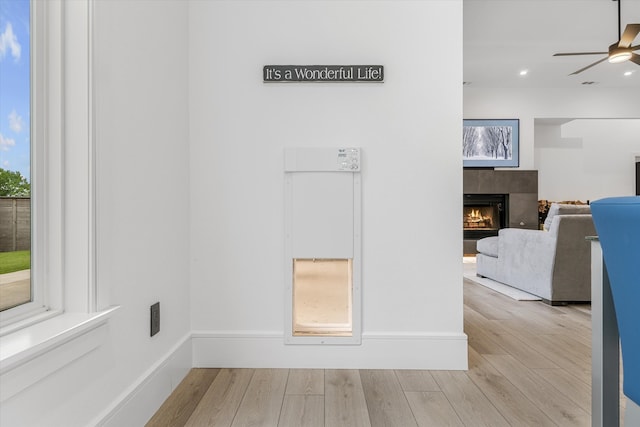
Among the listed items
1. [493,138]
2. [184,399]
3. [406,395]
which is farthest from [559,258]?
[493,138]

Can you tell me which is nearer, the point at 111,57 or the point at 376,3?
the point at 111,57

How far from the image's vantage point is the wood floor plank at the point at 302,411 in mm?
1433

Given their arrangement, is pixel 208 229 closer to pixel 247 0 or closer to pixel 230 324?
pixel 230 324

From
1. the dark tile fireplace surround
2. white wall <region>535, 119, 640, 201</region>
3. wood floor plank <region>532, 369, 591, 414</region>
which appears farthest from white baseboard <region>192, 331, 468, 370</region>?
white wall <region>535, 119, 640, 201</region>

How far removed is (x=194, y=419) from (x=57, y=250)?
848 millimetres

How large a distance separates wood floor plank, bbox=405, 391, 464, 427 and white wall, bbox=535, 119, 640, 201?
24.4 ft

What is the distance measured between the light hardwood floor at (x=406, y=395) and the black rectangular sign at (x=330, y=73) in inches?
61.4

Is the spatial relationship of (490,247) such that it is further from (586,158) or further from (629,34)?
(586,158)

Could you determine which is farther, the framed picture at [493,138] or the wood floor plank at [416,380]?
the framed picture at [493,138]

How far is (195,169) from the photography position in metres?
1.97

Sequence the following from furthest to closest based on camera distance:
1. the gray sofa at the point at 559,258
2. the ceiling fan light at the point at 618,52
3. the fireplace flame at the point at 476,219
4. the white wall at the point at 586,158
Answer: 1. the white wall at the point at 586,158
2. the fireplace flame at the point at 476,219
3. the ceiling fan light at the point at 618,52
4. the gray sofa at the point at 559,258

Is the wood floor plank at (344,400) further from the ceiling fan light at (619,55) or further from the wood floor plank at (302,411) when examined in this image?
the ceiling fan light at (619,55)

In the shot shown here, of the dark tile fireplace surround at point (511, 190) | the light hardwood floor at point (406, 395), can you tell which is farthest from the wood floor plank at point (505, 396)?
the dark tile fireplace surround at point (511, 190)

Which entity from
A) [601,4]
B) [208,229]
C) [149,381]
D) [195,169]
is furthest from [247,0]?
[601,4]
